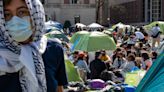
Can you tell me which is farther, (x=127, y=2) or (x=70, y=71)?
(x=127, y=2)

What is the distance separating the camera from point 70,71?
8.44 meters

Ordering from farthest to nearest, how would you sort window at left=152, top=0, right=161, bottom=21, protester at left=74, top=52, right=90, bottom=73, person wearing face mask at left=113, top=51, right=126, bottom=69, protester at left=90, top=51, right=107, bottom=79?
1. window at left=152, top=0, right=161, bottom=21
2. person wearing face mask at left=113, top=51, right=126, bottom=69
3. protester at left=74, top=52, right=90, bottom=73
4. protester at left=90, top=51, right=107, bottom=79

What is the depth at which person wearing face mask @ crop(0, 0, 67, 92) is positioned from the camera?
234 centimetres

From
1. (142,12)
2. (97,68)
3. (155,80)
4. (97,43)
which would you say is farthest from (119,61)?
(142,12)

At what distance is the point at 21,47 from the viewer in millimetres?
2400

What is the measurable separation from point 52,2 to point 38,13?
53.0 m

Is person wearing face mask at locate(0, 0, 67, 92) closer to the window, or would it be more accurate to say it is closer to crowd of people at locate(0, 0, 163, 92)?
crowd of people at locate(0, 0, 163, 92)

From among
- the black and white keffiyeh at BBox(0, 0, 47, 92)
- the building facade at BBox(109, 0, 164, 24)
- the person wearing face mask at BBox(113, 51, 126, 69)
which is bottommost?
the building facade at BBox(109, 0, 164, 24)

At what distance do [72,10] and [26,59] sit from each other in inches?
2108

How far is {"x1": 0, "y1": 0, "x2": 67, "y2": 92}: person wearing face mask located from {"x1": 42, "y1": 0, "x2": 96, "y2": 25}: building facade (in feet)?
170

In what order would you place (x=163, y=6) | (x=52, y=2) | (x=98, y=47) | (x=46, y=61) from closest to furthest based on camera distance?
1. (x=46, y=61)
2. (x=98, y=47)
3. (x=163, y=6)
4. (x=52, y=2)

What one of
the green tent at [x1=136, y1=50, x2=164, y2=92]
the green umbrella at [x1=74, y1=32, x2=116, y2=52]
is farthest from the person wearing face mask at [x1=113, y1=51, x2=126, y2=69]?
the green tent at [x1=136, y1=50, x2=164, y2=92]

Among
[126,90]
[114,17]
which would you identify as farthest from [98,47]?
[114,17]

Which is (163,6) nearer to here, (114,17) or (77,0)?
(114,17)
